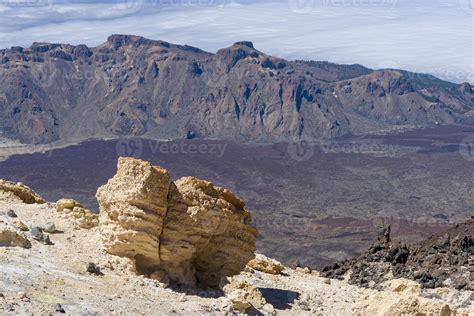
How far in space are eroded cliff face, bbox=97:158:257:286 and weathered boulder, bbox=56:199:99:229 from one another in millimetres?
1641

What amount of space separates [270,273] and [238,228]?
5.06m

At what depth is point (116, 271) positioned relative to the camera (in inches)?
590

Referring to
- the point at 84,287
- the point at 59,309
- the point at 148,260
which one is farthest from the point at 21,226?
the point at 59,309

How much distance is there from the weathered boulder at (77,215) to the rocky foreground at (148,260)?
0.03 m

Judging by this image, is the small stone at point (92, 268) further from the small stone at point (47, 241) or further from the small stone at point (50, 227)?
the small stone at point (50, 227)

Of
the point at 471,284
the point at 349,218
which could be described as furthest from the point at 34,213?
the point at 349,218

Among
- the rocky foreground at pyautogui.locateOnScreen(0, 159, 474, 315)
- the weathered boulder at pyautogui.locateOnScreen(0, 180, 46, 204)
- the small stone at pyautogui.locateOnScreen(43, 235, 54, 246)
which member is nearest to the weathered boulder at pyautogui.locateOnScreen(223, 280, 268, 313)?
the rocky foreground at pyautogui.locateOnScreen(0, 159, 474, 315)

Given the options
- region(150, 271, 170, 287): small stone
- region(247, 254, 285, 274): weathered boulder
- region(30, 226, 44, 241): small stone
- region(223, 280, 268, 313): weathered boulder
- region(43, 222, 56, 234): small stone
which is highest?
region(30, 226, 44, 241): small stone

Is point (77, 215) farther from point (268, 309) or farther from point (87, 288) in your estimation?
point (268, 309)

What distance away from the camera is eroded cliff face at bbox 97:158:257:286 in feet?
49.9

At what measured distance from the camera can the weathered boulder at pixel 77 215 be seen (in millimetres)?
17469

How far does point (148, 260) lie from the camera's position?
51.5ft

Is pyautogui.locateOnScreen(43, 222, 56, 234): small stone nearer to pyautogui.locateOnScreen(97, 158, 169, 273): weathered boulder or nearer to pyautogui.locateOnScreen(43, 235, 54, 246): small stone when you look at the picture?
pyautogui.locateOnScreen(43, 235, 54, 246): small stone

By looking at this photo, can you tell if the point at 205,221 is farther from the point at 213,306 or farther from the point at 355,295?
the point at 355,295
